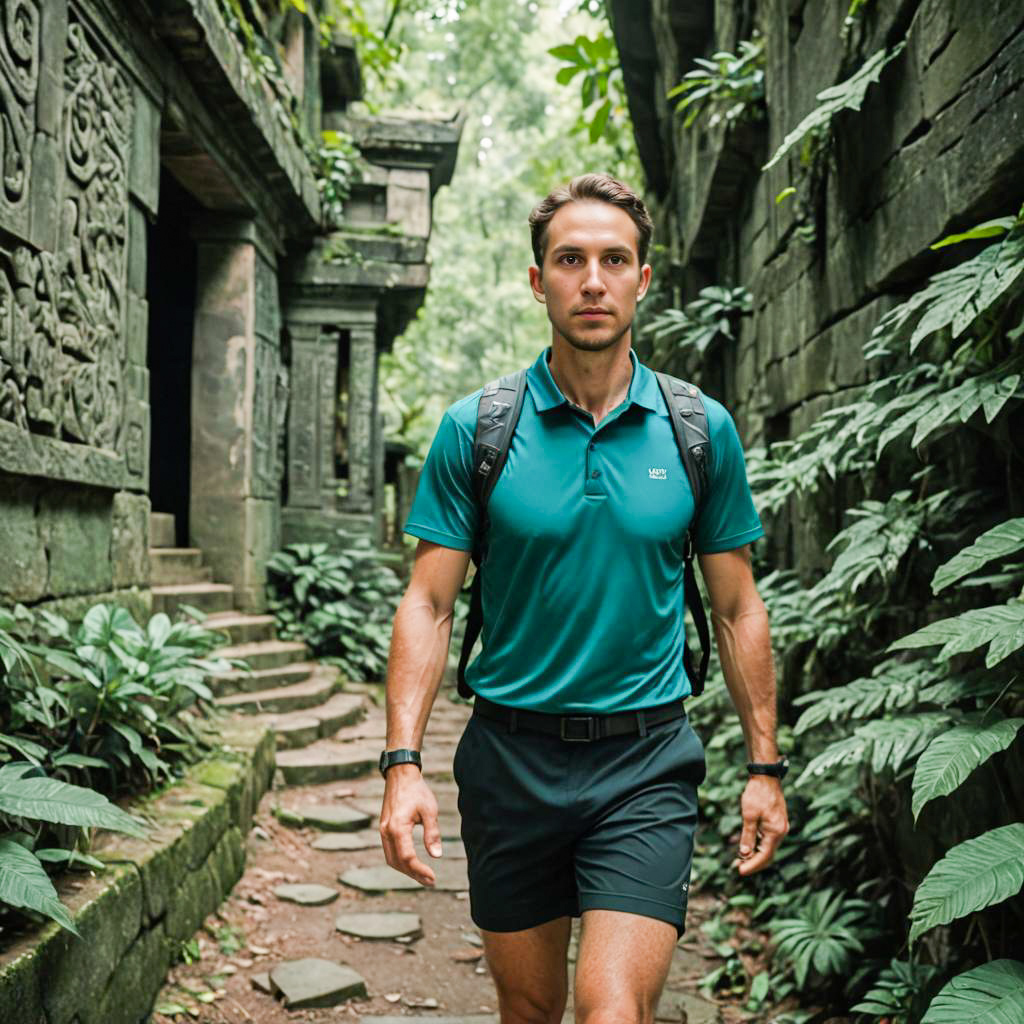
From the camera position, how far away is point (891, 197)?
3482 mm

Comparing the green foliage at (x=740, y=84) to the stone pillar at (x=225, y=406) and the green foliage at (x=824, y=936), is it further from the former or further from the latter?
the stone pillar at (x=225, y=406)

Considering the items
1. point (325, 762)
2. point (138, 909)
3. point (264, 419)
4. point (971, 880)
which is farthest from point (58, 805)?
point (264, 419)

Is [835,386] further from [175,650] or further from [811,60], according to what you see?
[175,650]

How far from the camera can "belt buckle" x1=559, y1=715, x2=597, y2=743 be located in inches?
81.1

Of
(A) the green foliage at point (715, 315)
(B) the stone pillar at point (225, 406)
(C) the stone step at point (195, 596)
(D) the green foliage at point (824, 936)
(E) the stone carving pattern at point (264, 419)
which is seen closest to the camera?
(D) the green foliage at point (824, 936)

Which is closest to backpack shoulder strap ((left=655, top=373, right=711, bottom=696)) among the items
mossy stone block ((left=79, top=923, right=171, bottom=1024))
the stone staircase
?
mossy stone block ((left=79, top=923, right=171, bottom=1024))

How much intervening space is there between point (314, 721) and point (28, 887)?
499 cm

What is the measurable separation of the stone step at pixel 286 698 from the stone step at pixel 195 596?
870 millimetres

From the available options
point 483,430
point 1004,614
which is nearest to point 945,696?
point 1004,614

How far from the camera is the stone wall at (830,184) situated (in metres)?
2.76

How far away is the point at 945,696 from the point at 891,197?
1831mm

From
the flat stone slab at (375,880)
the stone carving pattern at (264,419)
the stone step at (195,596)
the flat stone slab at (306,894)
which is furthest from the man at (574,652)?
the stone carving pattern at (264,419)

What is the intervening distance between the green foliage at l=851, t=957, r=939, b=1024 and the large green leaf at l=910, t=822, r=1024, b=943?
0.91 meters

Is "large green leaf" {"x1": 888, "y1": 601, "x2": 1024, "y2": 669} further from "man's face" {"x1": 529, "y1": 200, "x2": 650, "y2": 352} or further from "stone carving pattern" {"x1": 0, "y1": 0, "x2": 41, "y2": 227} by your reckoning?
"stone carving pattern" {"x1": 0, "y1": 0, "x2": 41, "y2": 227}
